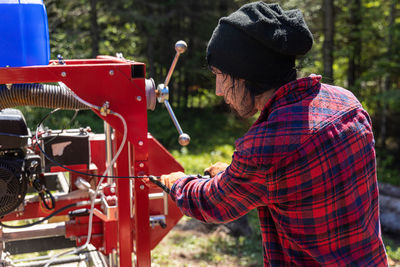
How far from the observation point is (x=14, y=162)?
2678mm

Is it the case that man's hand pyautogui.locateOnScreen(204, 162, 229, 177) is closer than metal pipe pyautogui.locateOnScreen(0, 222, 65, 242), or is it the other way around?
man's hand pyautogui.locateOnScreen(204, 162, 229, 177)

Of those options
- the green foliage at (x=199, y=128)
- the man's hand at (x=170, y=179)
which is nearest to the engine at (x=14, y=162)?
the man's hand at (x=170, y=179)

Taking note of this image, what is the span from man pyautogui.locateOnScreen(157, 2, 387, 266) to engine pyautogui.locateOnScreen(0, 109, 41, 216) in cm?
153

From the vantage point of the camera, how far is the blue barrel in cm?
203

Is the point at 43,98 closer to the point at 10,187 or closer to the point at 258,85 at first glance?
the point at 10,187

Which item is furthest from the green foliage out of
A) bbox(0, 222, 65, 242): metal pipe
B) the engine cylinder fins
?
→ the engine cylinder fins

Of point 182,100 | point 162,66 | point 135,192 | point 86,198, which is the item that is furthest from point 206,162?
point 135,192

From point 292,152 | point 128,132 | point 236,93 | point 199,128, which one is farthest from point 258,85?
point 199,128

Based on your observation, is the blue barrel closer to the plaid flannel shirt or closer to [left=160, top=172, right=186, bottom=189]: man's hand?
[left=160, top=172, right=186, bottom=189]: man's hand

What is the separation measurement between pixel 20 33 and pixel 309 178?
1.45 metres

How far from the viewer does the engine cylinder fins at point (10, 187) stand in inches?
102

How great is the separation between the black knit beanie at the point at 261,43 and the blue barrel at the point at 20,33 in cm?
101

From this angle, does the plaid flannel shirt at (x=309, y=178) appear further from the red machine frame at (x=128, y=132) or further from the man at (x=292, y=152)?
the red machine frame at (x=128, y=132)

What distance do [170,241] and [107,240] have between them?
74.3 inches
